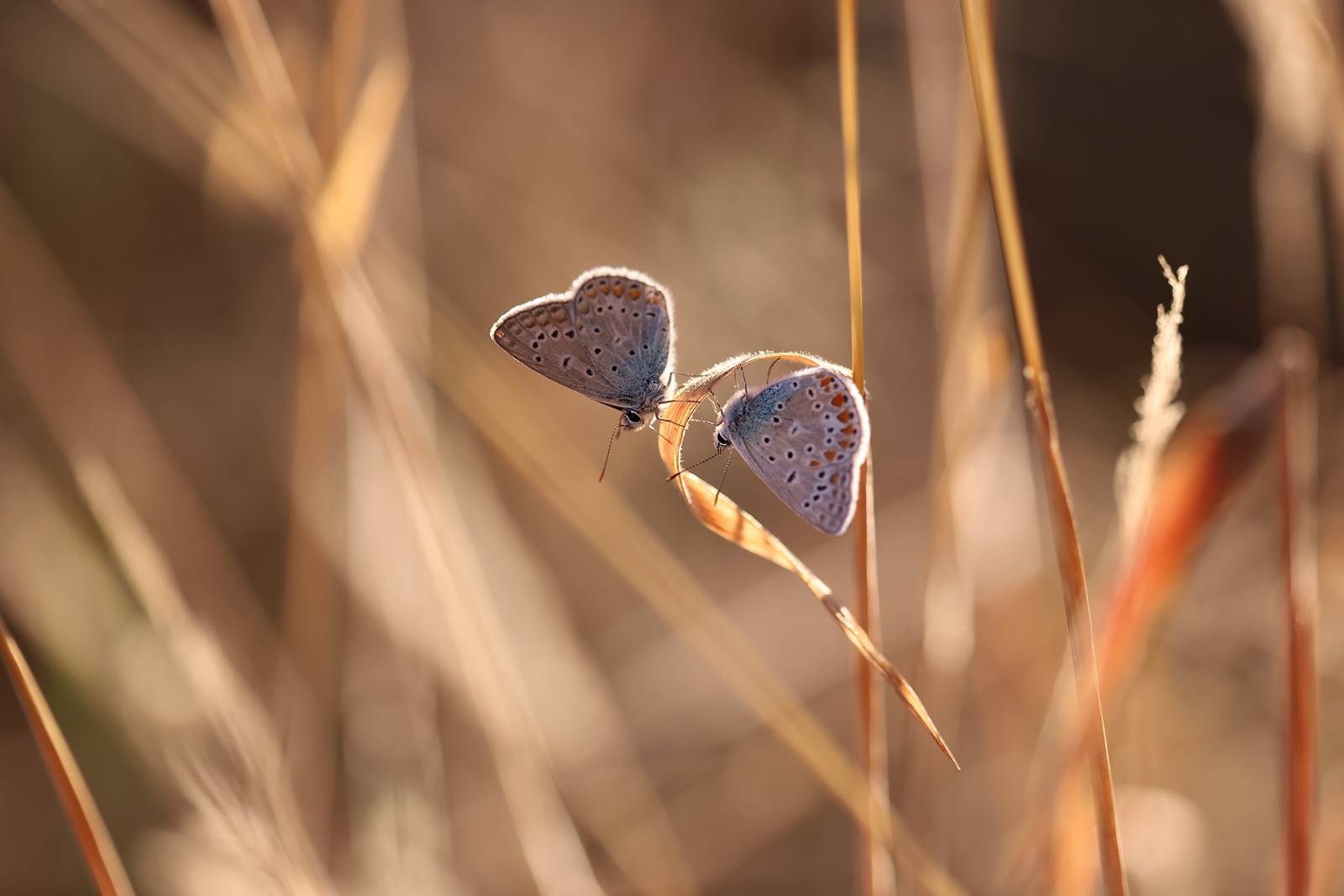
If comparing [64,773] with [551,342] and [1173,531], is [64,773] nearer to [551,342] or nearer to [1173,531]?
[551,342]

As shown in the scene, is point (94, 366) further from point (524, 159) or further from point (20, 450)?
point (524, 159)

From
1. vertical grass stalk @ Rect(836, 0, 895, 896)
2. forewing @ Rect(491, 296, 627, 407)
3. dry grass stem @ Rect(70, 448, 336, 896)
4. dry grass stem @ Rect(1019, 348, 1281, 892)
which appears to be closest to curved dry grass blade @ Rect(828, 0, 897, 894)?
vertical grass stalk @ Rect(836, 0, 895, 896)

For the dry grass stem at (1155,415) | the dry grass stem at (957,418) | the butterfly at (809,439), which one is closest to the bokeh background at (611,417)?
the dry grass stem at (957,418)

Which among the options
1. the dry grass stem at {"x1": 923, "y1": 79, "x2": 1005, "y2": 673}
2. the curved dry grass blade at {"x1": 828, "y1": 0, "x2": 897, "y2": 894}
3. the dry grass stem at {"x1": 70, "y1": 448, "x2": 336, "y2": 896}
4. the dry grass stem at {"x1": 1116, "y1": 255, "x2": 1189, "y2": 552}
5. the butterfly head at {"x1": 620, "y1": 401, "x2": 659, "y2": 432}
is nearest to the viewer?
the dry grass stem at {"x1": 1116, "y1": 255, "x2": 1189, "y2": 552}

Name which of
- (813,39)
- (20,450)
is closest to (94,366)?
(20,450)

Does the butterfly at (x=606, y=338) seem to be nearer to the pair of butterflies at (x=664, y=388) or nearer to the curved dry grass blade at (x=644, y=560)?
the pair of butterflies at (x=664, y=388)

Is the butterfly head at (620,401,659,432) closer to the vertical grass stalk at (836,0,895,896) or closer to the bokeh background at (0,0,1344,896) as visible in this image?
the bokeh background at (0,0,1344,896)
